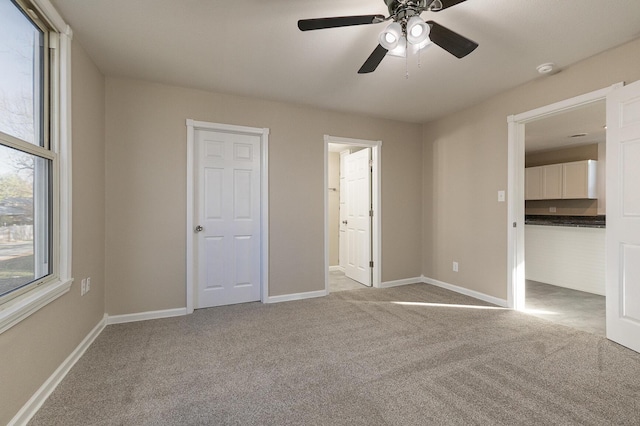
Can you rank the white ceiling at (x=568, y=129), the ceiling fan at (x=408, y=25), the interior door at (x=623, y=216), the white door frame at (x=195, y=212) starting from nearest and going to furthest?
the ceiling fan at (x=408, y=25), the interior door at (x=623, y=216), the white door frame at (x=195, y=212), the white ceiling at (x=568, y=129)

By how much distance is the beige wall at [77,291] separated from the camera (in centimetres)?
152

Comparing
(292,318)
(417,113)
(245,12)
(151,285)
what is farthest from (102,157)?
(417,113)

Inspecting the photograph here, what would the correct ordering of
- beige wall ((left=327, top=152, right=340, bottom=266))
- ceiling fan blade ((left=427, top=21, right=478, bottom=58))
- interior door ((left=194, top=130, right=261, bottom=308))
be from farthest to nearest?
beige wall ((left=327, top=152, right=340, bottom=266)), interior door ((left=194, top=130, right=261, bottom=308)), ceiling fan blade ((left=427, top=21, right=478, bottom=58))

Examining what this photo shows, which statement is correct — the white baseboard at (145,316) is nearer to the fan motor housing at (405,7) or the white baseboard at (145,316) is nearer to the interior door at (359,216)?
the interior door at (359,216)

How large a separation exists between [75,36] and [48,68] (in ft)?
1.39

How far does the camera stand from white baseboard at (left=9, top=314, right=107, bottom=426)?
1541 mm

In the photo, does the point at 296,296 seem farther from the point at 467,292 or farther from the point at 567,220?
the point at 567,220

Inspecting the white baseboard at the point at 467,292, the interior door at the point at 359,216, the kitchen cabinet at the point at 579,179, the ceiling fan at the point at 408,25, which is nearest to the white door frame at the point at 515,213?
the white baseboard at the point at 467,292

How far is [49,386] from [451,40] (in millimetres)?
3214

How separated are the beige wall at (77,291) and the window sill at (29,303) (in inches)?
2.1

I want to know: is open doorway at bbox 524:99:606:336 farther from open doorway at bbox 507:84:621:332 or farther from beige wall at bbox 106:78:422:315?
beige wall at bbox 106:78:422:315

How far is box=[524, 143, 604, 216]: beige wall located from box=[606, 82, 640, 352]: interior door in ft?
14.0

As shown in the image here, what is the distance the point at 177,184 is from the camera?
315cm

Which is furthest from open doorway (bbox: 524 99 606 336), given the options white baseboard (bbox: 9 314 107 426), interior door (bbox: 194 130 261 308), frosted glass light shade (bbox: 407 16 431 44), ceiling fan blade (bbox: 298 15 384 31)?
white baseboard (bbox: 9 314 107 426)
